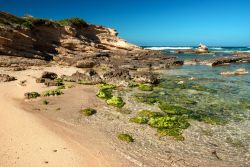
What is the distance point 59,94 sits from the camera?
64.0 feet

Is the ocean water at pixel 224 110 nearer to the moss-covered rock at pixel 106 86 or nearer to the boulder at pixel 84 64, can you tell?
the moss-covered rock at pixel 106 86

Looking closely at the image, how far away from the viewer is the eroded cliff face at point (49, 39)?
118ft

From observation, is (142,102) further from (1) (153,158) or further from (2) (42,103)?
(1) (153,158)

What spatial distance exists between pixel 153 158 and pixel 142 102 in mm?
8573

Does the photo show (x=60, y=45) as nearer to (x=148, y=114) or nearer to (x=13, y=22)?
(x=13, y=22)

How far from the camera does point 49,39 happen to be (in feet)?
163

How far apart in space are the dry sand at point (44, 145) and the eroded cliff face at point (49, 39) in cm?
2371

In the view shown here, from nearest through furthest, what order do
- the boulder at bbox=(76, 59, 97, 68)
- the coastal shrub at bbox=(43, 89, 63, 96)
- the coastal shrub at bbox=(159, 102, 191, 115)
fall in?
the coastal shrub at bbox=(159, 102, 191, 115)
the coastal shrub at bbox=(43, 89, 63, 96)
the boulder at bbox=(76, 59, 97, 68)

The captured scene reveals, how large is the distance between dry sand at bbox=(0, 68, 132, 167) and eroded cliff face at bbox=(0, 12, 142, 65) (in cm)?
2371

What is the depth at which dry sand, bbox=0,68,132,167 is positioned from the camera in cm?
920

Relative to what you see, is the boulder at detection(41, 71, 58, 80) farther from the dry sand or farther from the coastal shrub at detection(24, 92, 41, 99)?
the dry sand

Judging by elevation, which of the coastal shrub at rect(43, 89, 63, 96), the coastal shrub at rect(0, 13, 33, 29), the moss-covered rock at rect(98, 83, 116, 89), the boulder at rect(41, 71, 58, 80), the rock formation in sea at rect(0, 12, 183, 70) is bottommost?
the moss-covered rock at rect(98, 83, 116, 89)

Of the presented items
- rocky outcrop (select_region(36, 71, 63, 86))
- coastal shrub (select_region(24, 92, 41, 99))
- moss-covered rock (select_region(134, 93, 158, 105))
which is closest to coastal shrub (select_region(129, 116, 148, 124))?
moss-covered rock (select_region(134, 93, 158, 105))

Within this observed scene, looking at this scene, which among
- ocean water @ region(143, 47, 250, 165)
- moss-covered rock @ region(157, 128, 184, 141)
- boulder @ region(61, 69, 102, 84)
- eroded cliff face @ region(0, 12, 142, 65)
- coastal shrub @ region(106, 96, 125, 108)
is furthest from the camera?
eroded cliff face @ region(0, 12, 142, 65)
